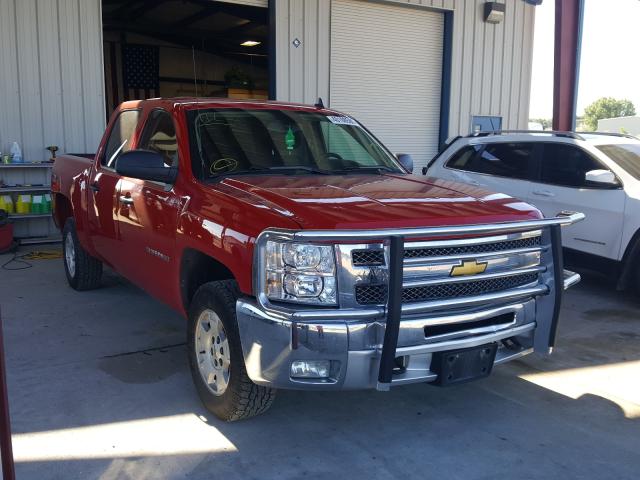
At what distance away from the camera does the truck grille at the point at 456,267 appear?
3168 mm

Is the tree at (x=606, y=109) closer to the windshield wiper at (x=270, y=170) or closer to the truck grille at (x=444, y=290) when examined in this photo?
the windshield wiper at (x=270, y=170)

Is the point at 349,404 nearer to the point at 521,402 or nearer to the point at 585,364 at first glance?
the point at 521,402

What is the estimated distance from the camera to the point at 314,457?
3398 millimetres

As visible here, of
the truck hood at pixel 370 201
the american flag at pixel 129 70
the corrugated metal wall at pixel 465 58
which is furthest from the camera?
the american flag at pixel 129 70

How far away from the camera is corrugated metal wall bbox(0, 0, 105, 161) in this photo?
8.97 meters

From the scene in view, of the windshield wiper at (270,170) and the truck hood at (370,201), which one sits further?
the windshield wiper at (270,170)

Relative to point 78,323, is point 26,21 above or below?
above

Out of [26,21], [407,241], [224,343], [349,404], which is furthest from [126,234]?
[26,21]

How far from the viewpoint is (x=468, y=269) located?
3.43m

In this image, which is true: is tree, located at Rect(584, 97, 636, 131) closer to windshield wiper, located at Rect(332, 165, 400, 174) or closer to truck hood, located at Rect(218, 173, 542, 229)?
windshield wiper, located at Rect(332, 165, 400, 174)

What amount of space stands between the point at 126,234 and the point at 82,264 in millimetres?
1899

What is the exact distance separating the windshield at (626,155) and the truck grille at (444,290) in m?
3.64

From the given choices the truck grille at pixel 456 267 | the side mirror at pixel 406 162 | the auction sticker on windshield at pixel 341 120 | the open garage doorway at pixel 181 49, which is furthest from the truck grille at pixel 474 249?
the open garage doorway at pixel 181 49

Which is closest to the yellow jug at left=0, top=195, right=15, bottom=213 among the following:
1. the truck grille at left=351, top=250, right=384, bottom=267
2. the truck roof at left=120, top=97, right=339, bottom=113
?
the truck roof at left=120, top=97, right=339, bottom=113
